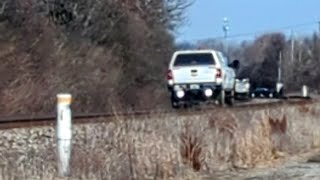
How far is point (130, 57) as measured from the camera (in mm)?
38281

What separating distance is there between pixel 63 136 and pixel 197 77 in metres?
18.8

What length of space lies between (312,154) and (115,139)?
696cm

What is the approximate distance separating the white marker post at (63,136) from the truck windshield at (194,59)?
61.7ft

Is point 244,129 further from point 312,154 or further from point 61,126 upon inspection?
point 61,126

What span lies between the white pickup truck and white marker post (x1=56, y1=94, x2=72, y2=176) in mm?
17520

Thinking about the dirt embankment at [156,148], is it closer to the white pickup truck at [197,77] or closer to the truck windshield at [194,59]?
the white pickup truck at [197,77]

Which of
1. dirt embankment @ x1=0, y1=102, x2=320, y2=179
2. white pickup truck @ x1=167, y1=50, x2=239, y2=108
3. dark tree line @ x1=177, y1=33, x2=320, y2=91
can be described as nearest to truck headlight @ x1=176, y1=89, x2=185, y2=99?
white pickup truck @ x1=167, y1=50, x2=239, y2=108

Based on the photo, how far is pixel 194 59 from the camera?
3177 cm

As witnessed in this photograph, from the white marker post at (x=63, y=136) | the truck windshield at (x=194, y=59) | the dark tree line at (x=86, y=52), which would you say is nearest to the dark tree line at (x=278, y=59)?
the dark tree line at (x=86, y=52)

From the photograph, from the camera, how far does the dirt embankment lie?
12672 millimetres

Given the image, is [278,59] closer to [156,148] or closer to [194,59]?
[194,59]

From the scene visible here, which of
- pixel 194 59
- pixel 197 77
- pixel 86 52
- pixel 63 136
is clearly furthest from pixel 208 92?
pixel 63 136

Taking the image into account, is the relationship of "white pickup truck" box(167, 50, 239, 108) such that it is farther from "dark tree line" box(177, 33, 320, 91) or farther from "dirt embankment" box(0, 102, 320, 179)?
"dark tree line" box(177, 33, 320, 91)

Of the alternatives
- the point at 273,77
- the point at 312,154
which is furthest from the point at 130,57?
the point at 273,77
